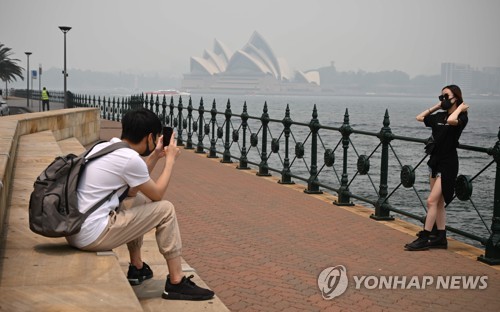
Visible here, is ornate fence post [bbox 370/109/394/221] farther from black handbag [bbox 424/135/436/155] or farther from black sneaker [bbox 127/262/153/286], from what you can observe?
black sneaker [bbox 127/262/153/286]

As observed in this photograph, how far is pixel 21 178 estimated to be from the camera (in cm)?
778

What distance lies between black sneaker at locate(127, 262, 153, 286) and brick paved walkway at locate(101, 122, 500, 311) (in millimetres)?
619

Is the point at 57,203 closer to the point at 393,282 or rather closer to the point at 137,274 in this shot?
the point at 137,274

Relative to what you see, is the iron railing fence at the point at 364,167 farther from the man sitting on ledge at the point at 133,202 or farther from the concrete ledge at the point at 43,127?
the man sitting on ledge at the point at 133,202

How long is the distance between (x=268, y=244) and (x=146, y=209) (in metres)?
2.83

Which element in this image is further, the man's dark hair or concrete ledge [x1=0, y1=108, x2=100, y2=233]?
concrete ledge [x1=0, y1=108, x2=100, y2=233]

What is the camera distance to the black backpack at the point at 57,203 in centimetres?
451

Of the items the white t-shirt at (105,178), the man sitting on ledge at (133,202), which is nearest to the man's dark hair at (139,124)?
the man sitting on ledge at (133,202)

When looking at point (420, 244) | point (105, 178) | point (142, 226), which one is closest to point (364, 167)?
point (420, 244)

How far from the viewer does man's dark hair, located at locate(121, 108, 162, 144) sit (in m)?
4.71

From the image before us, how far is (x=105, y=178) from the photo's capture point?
4617mm

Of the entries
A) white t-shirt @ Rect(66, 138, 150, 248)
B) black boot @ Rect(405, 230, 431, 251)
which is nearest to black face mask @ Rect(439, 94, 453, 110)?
black boot @ Rect(405, 230, 431, 251)

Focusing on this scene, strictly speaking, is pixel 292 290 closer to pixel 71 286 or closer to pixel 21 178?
pixel 71 286

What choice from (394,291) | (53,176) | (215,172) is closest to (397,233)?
(394,291)
